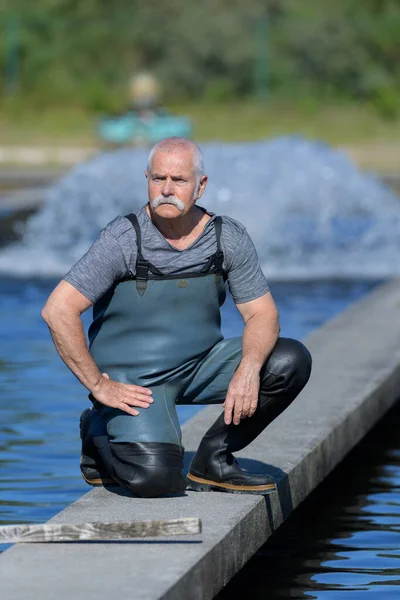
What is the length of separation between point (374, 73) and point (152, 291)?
40883mm

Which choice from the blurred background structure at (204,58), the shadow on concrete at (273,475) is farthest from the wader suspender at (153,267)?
the blurred background structure at (204,58)

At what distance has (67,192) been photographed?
17.9 metres

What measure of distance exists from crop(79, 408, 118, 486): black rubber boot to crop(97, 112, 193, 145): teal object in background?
24.4 metres

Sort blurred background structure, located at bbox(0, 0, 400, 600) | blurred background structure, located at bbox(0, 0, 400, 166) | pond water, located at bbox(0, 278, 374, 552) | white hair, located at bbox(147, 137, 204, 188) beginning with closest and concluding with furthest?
white hair, located at bbox(147, 137, 204, 188), pond water, located at bbox(0, 278, 374, 552), blurred background structure, located at bbox(0, 0, 400, 600), blurred background structure, located at bbox(0, 0, 400, 166)

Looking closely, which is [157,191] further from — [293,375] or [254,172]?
[254,172]

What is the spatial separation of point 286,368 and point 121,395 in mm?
569

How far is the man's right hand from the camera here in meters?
5.36

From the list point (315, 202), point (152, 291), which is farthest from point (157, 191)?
point (315, 202)

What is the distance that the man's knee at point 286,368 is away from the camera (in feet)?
17.9

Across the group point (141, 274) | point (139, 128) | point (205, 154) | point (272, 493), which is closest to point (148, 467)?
point (272, 493)

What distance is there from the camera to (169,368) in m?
5.48

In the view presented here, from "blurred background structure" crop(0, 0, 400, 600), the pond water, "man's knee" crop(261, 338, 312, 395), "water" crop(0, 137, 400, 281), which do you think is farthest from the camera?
"water" crop(0, 137, 400, 281)

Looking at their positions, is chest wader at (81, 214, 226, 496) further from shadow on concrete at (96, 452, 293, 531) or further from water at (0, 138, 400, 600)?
water at (0, 138, 400, 600)

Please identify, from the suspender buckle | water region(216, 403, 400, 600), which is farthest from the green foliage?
the suspender buckle
